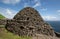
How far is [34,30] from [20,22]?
3484 mm

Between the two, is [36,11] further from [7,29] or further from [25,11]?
[7,29]

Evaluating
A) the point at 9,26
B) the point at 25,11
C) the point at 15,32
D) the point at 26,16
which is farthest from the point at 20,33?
the point at 25,11

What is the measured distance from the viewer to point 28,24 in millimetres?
26172

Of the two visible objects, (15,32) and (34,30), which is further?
(34,30)

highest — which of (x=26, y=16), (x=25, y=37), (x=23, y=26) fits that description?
(x=26, y=16)

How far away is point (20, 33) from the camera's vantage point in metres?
24.8

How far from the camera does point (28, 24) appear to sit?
1030 inches

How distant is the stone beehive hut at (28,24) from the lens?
82.4ft

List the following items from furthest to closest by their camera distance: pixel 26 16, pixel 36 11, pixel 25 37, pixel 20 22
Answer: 1. pixel 36 11
2. pixel 26 16
3. pixel 20 22
4. pixel 25 37

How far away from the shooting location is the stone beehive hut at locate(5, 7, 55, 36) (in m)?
25.1

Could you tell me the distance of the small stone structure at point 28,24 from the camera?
989 inches

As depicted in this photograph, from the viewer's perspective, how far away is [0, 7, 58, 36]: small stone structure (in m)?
25.1

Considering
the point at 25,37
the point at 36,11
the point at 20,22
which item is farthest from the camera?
the point at 36,11

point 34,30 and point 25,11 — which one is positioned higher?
point 25,11
